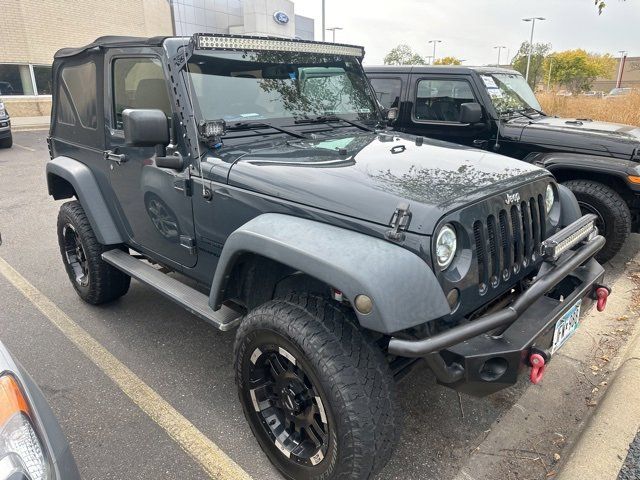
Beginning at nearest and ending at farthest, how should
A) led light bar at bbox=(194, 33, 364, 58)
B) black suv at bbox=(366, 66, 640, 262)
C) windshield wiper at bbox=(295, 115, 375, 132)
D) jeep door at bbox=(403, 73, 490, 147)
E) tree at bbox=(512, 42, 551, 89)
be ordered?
led light bar at bbox=(194, 33, 364, 58), windshield wiper at bbox=(295, 115, 375, 132), black suv at bbox=(366, 66, 640, 262), jeep door at bbox=(403, 73, 490, 147), tree at bbox=(512, 42, 551, 89)

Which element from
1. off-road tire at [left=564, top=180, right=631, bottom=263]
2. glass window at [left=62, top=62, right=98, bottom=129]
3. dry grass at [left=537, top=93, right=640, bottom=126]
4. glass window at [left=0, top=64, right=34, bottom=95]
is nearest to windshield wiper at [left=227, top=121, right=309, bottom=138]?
glass window at [left=62, top=62, right=98, bottom=129]

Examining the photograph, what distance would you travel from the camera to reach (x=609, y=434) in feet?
8.11

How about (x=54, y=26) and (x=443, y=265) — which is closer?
(x=443, y=265)

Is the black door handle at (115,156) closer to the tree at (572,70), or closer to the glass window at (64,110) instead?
the glass window at (64,110)

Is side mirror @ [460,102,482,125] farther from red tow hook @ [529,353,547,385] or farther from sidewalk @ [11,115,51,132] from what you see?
sidewalk @ [11,115,51,132]

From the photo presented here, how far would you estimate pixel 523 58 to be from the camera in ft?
165

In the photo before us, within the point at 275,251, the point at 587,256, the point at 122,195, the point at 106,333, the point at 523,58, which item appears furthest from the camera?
the point at 523,58

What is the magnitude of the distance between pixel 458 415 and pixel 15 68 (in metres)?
23.5

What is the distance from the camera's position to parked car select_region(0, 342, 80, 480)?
4.34 ft

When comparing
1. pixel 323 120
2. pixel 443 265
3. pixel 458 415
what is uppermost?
pixel 323 120

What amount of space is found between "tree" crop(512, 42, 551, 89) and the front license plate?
48.6 meters

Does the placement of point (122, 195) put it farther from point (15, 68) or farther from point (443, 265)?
point (15, 68)

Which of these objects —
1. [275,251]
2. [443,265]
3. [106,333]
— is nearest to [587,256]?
[443,265]

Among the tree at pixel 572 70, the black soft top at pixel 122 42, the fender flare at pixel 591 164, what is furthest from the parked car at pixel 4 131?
the tree at pixel 572 70
